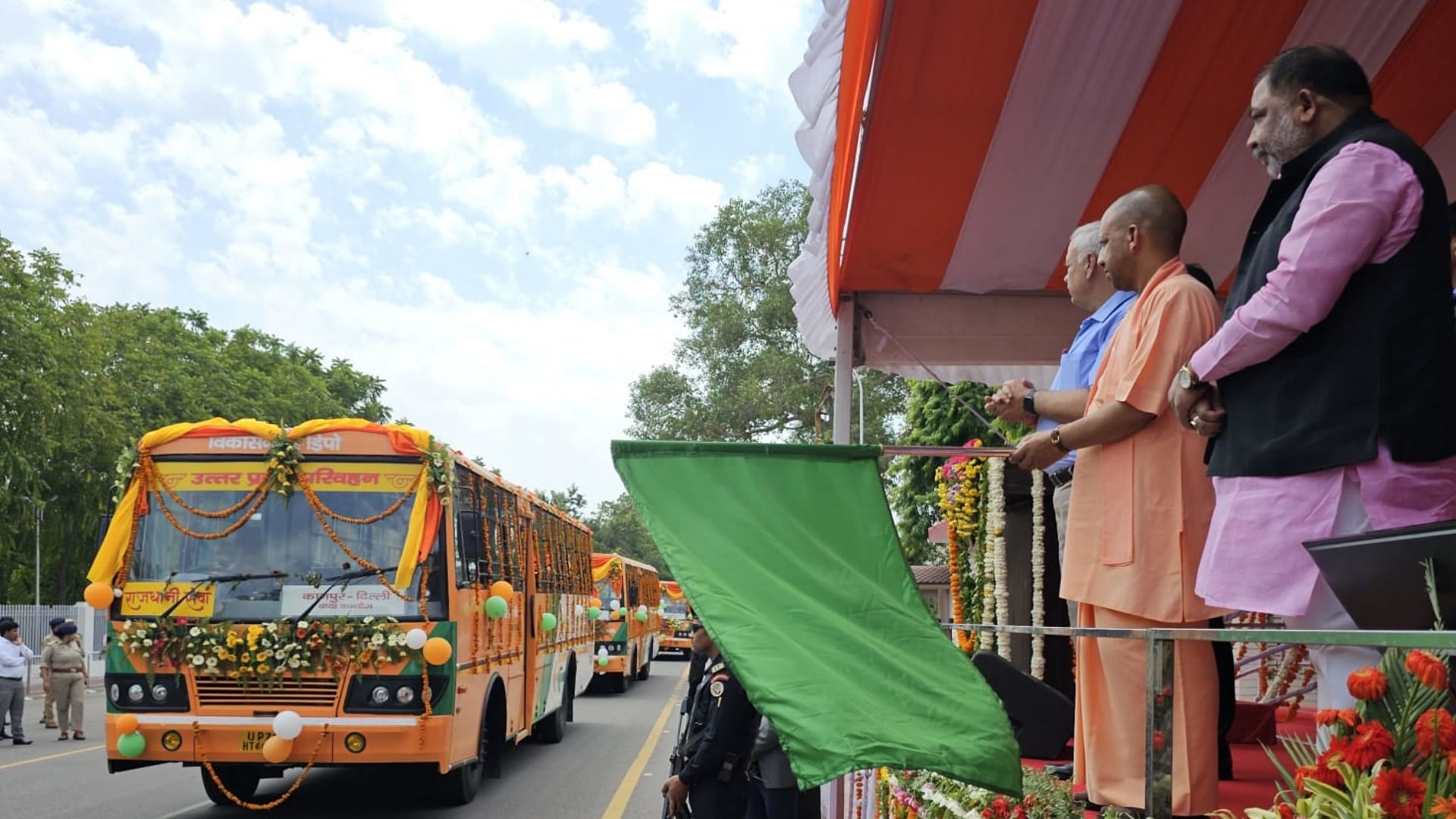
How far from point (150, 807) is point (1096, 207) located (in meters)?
8.97

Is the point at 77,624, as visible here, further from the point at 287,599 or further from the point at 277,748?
the point at 277,748

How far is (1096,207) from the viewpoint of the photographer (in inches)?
242

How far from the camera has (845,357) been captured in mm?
7184

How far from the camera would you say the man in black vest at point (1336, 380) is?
257 cm

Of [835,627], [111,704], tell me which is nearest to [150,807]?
[111,704]

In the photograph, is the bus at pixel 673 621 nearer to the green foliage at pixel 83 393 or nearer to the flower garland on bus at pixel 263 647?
the green foliage at pixel 83 393

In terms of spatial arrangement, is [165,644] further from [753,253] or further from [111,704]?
[753,253]

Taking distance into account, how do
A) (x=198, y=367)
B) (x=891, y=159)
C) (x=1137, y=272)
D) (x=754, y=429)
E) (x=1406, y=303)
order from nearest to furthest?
(x=1406, y=303) → (x=1137, y=272) → (x=891, y=159) → (x=754, y=429) → (x=198, y=367)

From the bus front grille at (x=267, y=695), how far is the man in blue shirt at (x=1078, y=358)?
261 inches

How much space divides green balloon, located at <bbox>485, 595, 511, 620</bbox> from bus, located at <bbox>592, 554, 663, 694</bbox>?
38.1 feet

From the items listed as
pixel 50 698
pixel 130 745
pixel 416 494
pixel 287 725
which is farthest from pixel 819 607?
pixel 50 698

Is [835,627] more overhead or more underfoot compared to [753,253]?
more underfoot

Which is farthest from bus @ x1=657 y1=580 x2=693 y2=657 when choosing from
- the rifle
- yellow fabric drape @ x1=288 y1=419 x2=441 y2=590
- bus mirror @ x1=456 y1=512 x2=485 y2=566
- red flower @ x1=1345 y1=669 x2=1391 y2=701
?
red flower @ x1=1345 y1=669 x2=1391 y2=701

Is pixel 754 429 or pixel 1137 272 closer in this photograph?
pixel 1137 272
